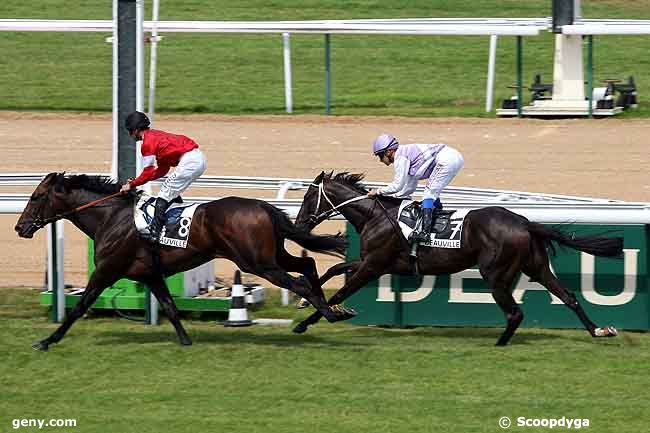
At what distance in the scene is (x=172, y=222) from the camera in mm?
9594

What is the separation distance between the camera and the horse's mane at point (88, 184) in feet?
32.4

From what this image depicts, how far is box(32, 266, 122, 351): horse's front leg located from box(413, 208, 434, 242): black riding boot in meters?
2.02

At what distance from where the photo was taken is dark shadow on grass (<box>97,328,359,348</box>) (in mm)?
9648

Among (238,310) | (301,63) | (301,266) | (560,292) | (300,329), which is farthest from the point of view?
(301,63)

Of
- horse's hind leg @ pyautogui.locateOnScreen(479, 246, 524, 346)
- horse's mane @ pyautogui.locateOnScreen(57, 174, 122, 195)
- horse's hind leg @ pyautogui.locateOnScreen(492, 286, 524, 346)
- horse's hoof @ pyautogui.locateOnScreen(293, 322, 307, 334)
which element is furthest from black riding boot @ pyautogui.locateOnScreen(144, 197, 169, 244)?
horse's hind leg @ pyautogui.locateOnScreen(492, 286, 524, 346)

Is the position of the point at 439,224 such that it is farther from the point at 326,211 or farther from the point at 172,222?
the point at 172,222

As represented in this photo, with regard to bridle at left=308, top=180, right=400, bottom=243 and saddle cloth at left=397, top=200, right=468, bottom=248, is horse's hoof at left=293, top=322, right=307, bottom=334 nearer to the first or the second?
bridle at left=308, top=180, right=400, bottom=243

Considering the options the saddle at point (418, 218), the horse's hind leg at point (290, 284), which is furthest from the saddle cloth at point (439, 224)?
the horse's hind leg at point (290, 284)

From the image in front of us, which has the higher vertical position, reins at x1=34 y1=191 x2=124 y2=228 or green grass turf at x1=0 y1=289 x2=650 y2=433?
reins at x1=34 y1=191 x2=124 y2=228

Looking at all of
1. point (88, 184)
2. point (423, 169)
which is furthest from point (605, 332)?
point (88, 184)

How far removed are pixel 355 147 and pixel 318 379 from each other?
7715mm

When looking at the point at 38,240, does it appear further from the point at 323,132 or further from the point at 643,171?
the point at 643,171

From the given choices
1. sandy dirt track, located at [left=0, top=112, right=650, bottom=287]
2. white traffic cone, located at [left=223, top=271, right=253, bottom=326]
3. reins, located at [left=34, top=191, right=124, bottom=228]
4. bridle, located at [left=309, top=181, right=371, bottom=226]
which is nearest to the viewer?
reins, located at [left=34, top=191, right=124, bottom=228]

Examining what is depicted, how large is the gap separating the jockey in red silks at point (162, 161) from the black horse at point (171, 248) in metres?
0.18
